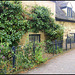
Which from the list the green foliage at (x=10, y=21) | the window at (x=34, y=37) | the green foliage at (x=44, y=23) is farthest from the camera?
the window at (x=34, y=37)

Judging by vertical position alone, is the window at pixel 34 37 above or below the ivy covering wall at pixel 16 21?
below

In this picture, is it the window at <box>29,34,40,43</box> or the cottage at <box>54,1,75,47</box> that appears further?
the cottage at <box>54,1,75,47</box>

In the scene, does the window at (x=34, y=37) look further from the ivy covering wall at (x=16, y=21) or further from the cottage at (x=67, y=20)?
the cottage at (x=67, y=20)

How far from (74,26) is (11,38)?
8554 millimetres

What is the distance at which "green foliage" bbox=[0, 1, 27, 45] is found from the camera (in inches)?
198

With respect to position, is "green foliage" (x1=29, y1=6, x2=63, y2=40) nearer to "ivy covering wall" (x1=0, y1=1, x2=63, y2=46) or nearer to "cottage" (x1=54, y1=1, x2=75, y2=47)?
"ivy covering wall" (x1=0, y1=1, x2=63, y2=46)

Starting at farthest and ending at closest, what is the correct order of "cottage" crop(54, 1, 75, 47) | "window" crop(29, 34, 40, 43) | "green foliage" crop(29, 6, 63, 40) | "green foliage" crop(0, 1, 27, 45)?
1. "cottage" crop(54, 1, 75, 47)
2. "window" crop(29, 34, 40, 43)
3. "green foliage" crop(29, 6, 63, 40)
4. "green foliage" crop(0, 1, 27, 45)

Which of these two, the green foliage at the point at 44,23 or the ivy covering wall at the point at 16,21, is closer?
the ivy covering wall at the point at 16,21

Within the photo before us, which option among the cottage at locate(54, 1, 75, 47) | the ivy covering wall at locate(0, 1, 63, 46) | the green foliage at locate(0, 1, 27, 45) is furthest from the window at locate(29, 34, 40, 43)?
the cottage at locate(54, 1, 75, 47)

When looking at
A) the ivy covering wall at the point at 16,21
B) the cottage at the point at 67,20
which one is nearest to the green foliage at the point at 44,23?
the ivy covering wall at the point at 16,21

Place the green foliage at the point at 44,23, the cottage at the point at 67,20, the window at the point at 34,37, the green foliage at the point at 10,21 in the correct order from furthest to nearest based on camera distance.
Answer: the cottage at the point at 67,20
the window at the point at 34,37
the green foliage at the point at 44,23
the green foliage at the point at 10,21

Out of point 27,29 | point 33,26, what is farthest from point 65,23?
point 27,29

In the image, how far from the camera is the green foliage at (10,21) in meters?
5.02

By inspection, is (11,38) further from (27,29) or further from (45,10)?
(45,10)
